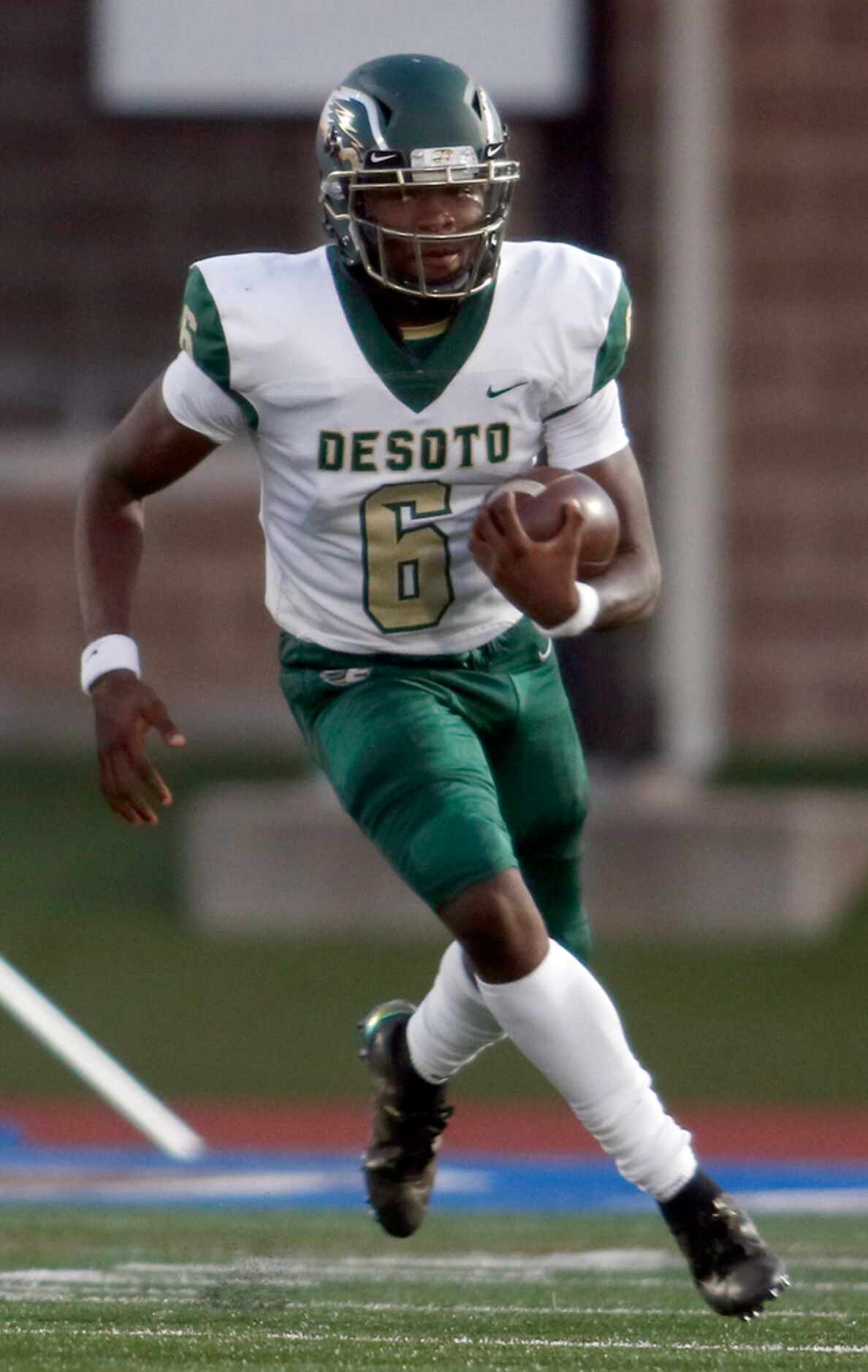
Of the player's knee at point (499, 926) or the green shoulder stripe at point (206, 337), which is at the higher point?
the green shoulder stripe at point (206, 337)

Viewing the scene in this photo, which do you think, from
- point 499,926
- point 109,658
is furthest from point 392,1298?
point 109,658

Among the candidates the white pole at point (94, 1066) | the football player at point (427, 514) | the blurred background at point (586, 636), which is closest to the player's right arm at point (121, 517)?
the football player at point (427, 514)

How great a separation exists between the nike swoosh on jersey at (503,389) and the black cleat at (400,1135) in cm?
112

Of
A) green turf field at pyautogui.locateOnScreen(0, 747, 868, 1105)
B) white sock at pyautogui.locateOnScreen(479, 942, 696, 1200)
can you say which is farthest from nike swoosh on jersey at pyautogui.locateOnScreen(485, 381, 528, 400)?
green turf field at pyautogui.locateOnScreen(0, 747, 868, 1105)

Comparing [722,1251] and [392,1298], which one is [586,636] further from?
[722,1251]

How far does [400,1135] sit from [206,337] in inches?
54.1

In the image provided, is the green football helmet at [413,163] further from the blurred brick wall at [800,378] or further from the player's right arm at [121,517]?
the blurred brick wall at [800,378]

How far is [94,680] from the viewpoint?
3.95 metres

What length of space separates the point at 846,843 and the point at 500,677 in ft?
16.8

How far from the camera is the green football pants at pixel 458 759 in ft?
12.2

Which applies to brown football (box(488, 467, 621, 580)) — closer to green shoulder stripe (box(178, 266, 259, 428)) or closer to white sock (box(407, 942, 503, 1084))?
green shoulder stripe (box(178, 266, 259, 428))

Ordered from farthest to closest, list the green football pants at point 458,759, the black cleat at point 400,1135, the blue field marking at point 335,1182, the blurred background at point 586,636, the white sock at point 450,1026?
the blurred background at point 586,636 → the blue field marking at point 335,1182 → the black cleat at point 400,1135 → the white sock at point 450,1026 → the green football pants at point 458,759

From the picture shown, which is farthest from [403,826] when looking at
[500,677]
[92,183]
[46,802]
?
[92,183]

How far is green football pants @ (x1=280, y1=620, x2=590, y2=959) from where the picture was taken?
371 cm
